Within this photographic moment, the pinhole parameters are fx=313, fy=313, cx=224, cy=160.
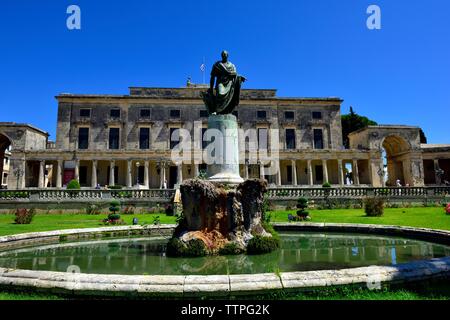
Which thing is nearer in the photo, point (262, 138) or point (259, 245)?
point (259, 245)

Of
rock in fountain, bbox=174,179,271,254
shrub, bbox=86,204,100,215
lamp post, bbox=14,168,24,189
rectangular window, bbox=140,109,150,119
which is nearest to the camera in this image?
rock in fountain, bbox=174,179,271,254

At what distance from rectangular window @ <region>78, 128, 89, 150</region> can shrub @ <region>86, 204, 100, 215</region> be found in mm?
26420

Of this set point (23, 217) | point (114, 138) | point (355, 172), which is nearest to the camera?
point (23, 217)

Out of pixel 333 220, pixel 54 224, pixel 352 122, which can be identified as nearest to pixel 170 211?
pixel 54 224

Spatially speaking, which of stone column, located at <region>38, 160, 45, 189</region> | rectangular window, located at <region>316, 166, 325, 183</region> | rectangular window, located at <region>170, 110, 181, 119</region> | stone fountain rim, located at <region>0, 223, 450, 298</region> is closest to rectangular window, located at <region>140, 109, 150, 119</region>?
rectangular window, located at <region>170, 110, 181, 119</region>

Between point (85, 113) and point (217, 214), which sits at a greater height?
point (85, 113)

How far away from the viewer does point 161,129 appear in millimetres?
47031

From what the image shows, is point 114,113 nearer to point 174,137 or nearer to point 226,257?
point 174,137

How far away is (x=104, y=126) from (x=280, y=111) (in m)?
27.0

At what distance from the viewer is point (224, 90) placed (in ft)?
31.8

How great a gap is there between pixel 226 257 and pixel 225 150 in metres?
3.24

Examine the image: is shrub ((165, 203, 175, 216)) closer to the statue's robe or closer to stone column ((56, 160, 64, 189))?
the statue's robe

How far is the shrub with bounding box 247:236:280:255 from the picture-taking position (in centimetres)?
740

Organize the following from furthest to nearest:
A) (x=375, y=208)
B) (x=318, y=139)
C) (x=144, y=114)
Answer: (x=318, y=139) → (x=144, y=114) → (x=375, y=208)
